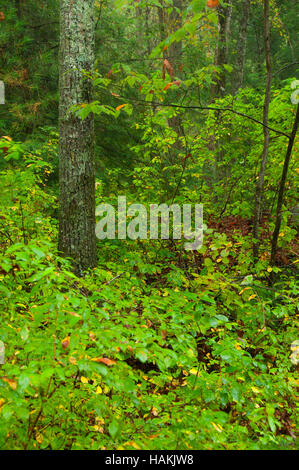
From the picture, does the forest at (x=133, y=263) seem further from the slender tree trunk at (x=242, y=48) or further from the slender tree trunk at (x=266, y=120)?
the slender tree trunk at (x=242, y=48)

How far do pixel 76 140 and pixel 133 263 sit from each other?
1755 mm

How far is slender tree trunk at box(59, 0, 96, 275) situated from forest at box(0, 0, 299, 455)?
2cm

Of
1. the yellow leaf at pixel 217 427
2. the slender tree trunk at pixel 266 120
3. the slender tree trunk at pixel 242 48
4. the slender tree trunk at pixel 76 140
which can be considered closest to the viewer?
the yellow leaf at pixel 217 427

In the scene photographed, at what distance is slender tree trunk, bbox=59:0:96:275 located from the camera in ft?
12.3

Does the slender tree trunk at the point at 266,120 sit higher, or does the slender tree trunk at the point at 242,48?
the slender tree trunk at the point at 242,48

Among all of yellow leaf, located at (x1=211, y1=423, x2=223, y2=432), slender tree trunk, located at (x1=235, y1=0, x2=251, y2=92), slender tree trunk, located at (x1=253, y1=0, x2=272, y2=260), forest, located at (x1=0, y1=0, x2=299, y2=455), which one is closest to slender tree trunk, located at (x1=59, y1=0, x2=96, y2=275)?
forest, located at (x1=0, y1=0, x2=299, y2=455)

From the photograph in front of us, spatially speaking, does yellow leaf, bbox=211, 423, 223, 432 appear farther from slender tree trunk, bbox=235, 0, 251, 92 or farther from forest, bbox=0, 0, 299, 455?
slender tree trunk, bbox=235, 0, 251, 92

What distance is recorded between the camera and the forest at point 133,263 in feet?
6.30

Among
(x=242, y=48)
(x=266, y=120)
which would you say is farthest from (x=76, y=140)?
(x=242, y=48)

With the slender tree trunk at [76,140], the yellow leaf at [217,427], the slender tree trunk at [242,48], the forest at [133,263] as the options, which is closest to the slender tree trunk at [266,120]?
the forest at [133,263]

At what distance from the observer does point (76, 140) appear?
390 centimetres

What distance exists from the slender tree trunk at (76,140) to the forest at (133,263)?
2 cm

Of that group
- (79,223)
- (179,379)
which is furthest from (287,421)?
(79,223)

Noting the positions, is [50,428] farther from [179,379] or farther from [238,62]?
[238,62]
